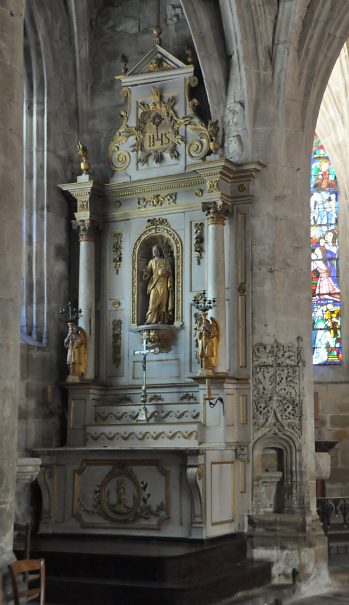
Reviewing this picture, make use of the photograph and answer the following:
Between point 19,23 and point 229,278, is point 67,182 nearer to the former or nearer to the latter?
point 229,278

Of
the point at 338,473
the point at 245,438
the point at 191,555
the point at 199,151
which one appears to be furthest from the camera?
the point at 338,473

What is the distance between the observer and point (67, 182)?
13242 mm

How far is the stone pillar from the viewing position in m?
6.47

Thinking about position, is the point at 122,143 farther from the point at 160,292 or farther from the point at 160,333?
the point at 160,333

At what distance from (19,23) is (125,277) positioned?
6264mm

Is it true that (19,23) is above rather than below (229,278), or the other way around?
above

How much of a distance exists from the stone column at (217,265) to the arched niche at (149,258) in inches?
24.9

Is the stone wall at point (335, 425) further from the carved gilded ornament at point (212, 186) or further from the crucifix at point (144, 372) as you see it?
the carved gilded ornament at point (212, 186)

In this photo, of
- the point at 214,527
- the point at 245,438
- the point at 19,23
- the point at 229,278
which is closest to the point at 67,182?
the point at 229,278

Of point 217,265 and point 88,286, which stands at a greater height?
point 217,265

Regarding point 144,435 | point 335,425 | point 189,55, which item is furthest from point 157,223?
point 335,425

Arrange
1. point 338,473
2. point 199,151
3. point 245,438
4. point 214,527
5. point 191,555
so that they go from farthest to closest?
point 338,473, point 199,151, point 245,438, point 214,527, point 191,555

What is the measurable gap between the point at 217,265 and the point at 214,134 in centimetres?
165

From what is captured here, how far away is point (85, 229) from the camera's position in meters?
12.8
